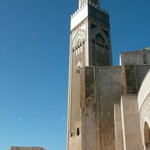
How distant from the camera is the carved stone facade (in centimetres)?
988

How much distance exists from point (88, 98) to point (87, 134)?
1638 millimetres

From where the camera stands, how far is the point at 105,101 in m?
13.0

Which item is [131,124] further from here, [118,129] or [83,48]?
[83,48]

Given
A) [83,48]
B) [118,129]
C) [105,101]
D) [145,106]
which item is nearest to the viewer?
[145,106]

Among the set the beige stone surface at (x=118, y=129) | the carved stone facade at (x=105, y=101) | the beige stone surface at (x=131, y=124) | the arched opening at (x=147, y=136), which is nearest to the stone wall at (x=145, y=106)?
the arched opening at (x=147, y=136)

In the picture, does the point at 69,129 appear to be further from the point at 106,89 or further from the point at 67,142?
the point at 106,89

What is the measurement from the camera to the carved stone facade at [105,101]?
988cm

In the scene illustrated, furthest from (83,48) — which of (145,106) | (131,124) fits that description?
(145,106)

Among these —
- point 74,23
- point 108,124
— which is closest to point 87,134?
point 108,124

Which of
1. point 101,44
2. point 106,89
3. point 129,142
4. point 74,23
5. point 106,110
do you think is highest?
point 74,23

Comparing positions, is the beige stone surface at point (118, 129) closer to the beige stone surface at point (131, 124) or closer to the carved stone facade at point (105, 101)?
the carved stone facade at point (105, 101)

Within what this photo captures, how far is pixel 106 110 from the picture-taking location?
1278 centimetres

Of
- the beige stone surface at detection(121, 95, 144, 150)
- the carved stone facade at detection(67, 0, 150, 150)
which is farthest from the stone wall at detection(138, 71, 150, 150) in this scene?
the carved stone facade at detection(67, 0, 150, 150)

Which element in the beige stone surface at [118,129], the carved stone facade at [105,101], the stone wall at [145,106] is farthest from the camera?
the beige stone surface at [118,129]
